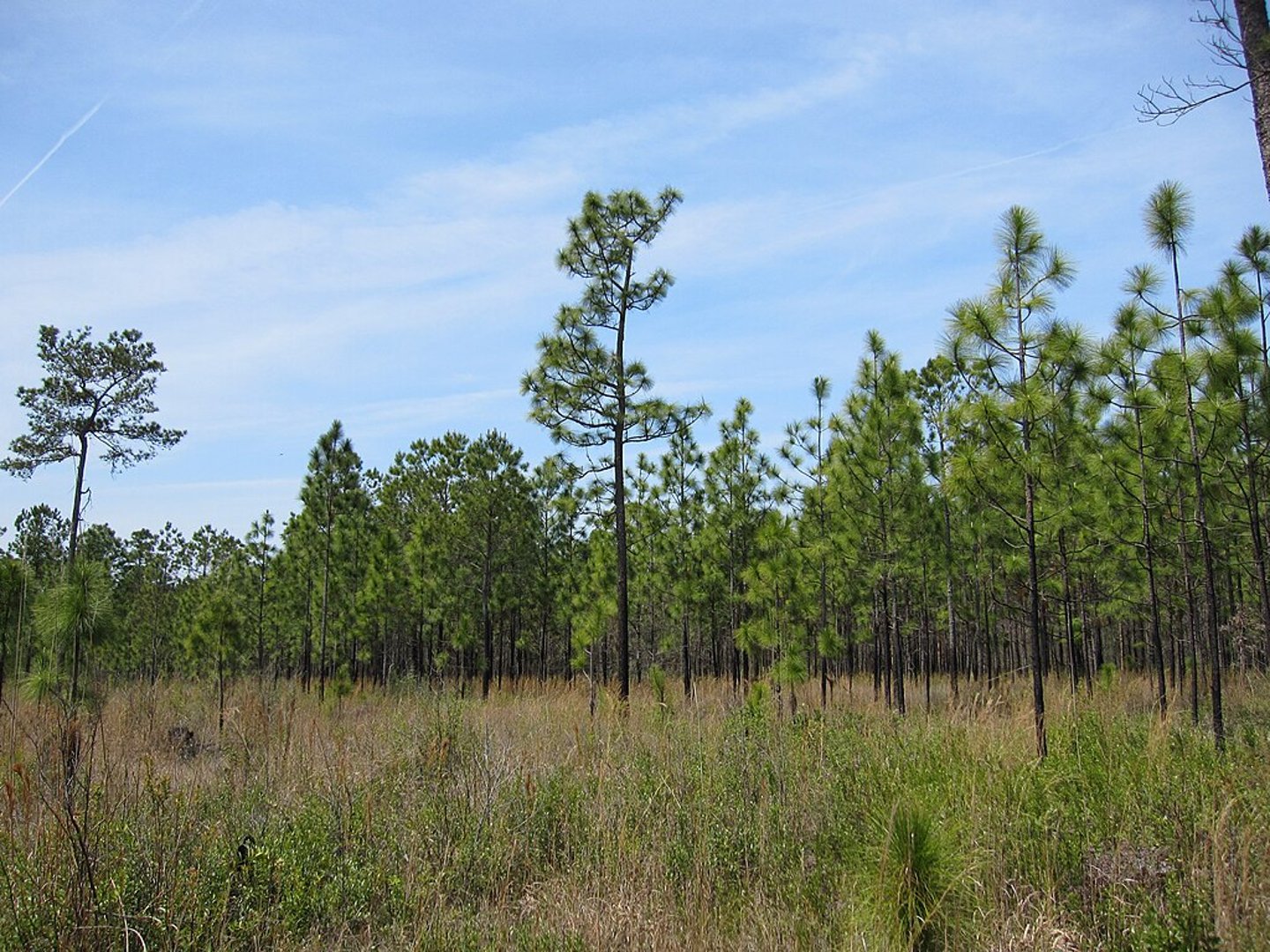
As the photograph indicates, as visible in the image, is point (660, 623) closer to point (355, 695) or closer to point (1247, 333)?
point (355, 695)

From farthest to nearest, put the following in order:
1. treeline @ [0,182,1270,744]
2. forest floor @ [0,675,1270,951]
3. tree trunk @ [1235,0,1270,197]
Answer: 1. treeline @ [0,182,1270,744]
2. tree trunk @ [1235,0,1270,197]
3. forest floor @ [0,675,1270,951]

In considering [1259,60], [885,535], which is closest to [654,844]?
[1259,60]

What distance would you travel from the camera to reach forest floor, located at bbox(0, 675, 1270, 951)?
12.0 ft

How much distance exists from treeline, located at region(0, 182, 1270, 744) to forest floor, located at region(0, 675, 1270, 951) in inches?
82.2

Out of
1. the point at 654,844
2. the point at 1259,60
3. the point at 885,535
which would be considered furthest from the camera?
the point at 885,535

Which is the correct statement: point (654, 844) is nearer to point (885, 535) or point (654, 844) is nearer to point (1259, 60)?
point (1259, 60)

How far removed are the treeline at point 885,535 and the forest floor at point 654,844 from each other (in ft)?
6.85

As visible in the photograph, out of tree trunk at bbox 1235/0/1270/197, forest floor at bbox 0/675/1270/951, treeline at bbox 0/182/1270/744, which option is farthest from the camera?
treeline at bbox 0/182/1270/744

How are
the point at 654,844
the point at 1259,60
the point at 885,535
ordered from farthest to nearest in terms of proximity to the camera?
the point at 885,535 < the point at 1259,60 < the point at 654,844

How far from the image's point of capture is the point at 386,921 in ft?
14.3

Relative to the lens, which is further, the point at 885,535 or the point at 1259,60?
the point at 885,535

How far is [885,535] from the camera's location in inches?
596

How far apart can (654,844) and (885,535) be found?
11313 mm

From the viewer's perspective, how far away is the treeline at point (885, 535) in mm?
9852
